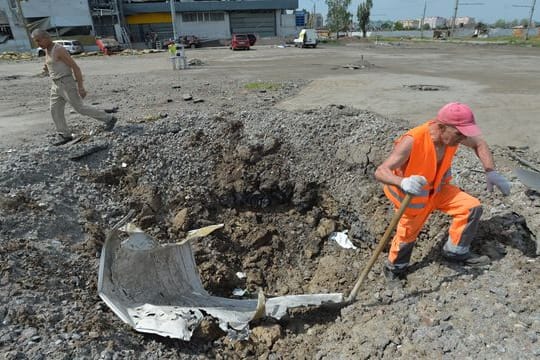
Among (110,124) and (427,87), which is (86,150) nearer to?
(110,124)

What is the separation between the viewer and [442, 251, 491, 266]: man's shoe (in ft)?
9.95

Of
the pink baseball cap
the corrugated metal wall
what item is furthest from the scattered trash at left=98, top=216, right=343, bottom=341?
the corrugated metal wall

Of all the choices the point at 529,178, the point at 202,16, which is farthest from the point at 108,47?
the point at 529,178

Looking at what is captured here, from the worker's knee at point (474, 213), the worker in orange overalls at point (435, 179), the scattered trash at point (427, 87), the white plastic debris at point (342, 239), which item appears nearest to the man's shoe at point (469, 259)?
the worker in orange overalls at point (435, 179)

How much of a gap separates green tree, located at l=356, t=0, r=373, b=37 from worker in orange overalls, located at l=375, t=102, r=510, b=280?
60871 mm

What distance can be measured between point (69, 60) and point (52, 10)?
42899 millimetres

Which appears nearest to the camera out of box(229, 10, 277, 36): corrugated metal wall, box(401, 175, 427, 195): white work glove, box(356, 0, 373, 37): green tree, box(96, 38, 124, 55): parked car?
box(401, 175, 427, 195): white work glove

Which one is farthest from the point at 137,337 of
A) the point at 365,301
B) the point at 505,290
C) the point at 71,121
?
Result: the point at 71,121

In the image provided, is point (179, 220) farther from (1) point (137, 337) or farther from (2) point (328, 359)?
(2) point (328, 359)

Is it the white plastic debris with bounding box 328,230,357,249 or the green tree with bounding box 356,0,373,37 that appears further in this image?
the green tree with bounding box 356,0,373,37

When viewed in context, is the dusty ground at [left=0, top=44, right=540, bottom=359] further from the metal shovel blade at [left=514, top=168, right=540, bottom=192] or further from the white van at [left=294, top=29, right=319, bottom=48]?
the white van at [left=294, top=29, right=319, bottom=48]

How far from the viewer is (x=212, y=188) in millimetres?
4934

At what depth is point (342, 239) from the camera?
14.6 feet

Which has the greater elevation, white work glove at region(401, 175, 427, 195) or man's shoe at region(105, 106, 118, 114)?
white work glove at region(401, 175, 427, 195)
